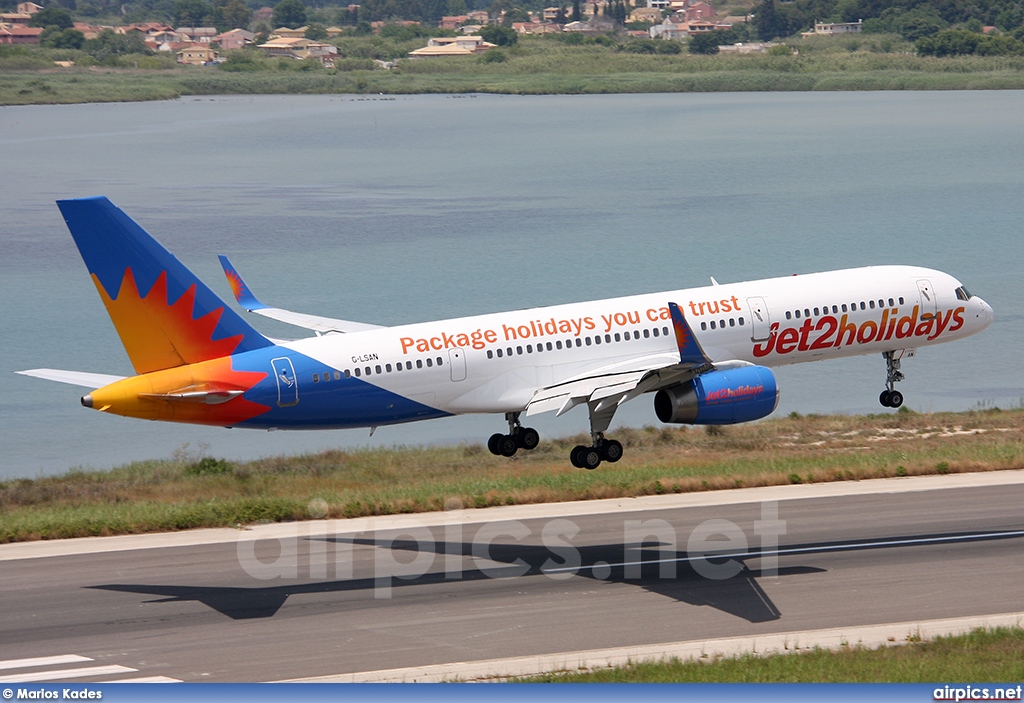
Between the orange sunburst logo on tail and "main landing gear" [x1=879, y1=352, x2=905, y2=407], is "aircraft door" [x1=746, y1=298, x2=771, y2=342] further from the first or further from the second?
the orange sunburst logo on tail

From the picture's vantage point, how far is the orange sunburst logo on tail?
3931 centimetres

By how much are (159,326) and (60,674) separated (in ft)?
43.2

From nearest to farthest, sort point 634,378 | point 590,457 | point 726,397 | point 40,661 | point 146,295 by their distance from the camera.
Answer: point 40,661 → point 146,295 → point 726,397 → point 634,378 → point 590,457

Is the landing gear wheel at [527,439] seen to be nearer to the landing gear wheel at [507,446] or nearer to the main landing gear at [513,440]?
the main landing gear at [513,440]

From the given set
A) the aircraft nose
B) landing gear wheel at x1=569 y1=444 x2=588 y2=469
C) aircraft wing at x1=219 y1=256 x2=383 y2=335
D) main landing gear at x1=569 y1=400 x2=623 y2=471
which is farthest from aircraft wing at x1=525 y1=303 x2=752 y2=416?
the aircraft nose

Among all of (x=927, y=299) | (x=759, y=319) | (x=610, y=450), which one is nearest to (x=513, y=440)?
(x=610, y=450)

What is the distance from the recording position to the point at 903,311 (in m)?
49.5

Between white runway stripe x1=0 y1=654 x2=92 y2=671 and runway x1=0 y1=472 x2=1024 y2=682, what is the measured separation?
0.40 feet

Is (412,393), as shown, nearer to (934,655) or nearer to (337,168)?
(934,655)

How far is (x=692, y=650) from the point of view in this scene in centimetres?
3020

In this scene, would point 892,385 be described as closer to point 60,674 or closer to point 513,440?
point 513,440

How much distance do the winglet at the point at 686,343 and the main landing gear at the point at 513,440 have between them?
8.51m

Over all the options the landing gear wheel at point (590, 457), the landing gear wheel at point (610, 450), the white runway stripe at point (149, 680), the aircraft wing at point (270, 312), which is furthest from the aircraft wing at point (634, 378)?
the white runway stripe at point (149, 680)

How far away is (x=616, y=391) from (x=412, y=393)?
251 inches
